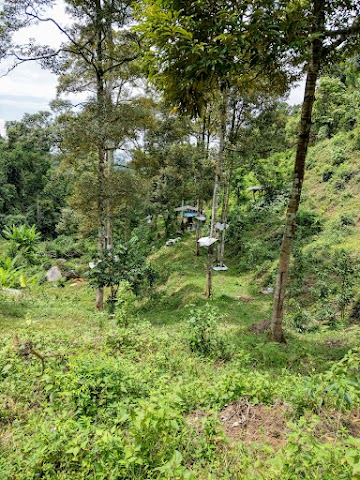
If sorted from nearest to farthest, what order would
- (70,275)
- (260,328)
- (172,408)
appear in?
(172,408)
(260,328)
(70,275)

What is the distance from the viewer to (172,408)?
2.77 m

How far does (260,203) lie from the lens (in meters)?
17.7

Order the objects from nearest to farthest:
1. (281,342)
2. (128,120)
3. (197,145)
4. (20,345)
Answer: (20,345) < (281,342) < (128,120) < (197,145)

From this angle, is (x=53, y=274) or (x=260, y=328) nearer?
(x=260, y=328)

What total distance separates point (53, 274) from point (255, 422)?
16.4 m

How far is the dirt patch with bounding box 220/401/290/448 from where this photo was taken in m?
2.84

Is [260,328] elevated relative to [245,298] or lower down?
elevated

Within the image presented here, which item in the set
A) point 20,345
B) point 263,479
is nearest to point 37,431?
point 20,345

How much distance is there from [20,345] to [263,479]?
3638mm

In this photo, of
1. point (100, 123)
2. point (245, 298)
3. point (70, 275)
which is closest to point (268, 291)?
point (245, 298)

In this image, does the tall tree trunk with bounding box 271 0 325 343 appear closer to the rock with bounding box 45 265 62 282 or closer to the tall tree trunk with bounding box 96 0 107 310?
the tall tree trunk with bounding box 96 0 107 310

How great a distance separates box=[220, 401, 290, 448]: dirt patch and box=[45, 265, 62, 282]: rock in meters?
15.5

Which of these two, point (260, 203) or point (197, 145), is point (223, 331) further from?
point (260, 203)

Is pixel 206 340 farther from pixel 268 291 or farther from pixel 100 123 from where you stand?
pixel 268 291
